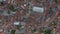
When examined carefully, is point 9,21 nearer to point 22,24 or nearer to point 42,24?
point 22,24

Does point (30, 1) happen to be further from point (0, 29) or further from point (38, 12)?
point (0, 29)

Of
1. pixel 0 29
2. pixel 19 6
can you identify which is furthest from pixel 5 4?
pixel 0 29

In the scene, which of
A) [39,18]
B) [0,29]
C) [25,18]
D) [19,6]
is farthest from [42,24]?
[0,29]

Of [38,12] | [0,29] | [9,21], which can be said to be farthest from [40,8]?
[0,29]

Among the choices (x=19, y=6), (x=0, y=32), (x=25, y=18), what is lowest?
(x=0, y=32)

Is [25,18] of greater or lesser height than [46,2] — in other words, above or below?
below

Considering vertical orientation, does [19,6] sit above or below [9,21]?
above

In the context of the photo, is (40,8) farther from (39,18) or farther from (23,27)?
(23,27)
